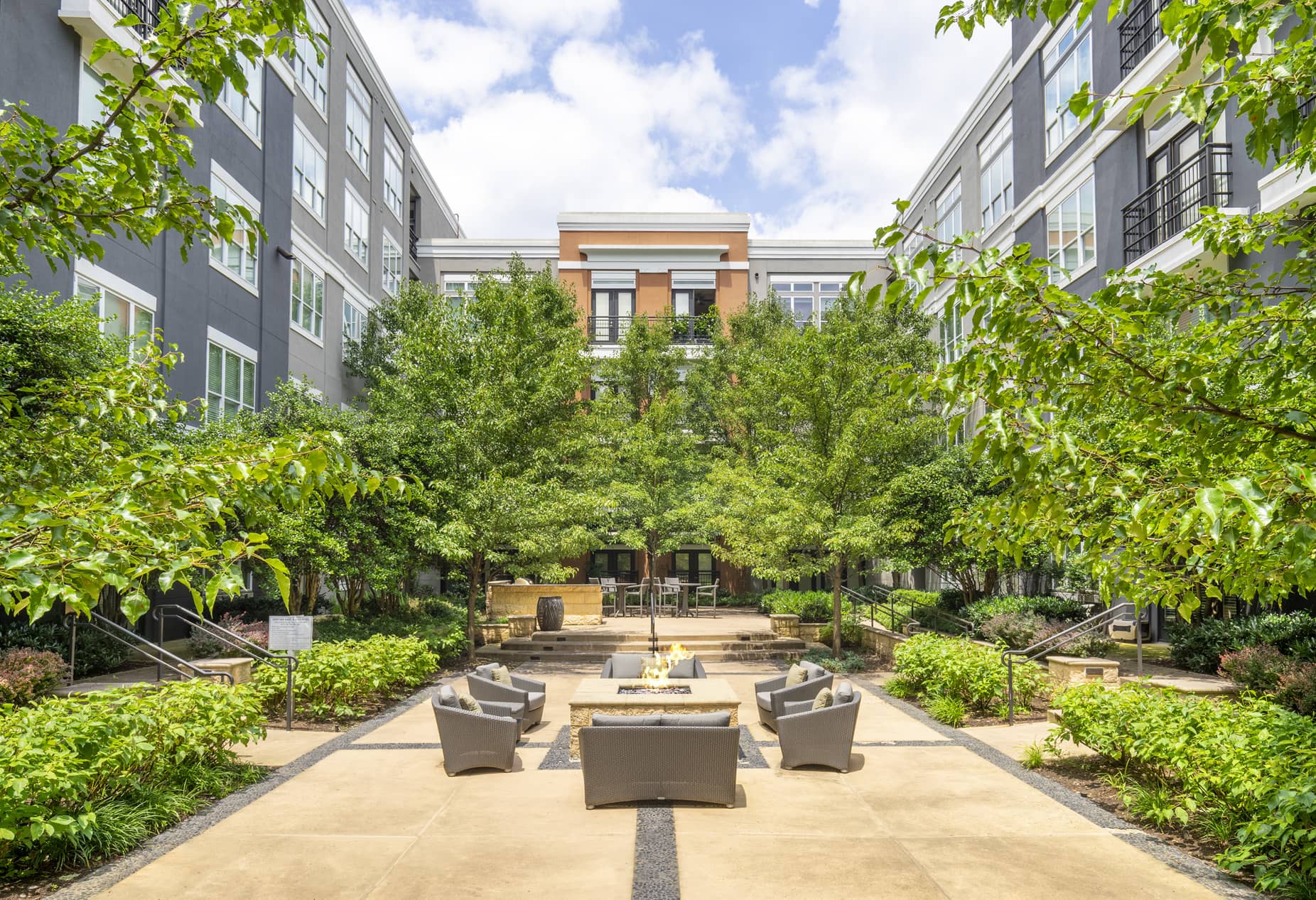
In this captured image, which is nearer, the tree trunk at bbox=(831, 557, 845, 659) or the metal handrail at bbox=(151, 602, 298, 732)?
the metal handrail at bbox=(151, 602, 298, 732)

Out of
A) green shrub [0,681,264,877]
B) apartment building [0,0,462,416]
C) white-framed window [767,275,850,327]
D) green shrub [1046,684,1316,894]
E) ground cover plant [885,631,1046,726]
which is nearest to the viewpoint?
green shrub [1046,684,1316,894]

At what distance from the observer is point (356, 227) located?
2997 cm

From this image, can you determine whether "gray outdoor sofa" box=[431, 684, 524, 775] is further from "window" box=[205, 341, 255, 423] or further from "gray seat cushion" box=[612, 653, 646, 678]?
"window" box=[205, 341, 255, 423]

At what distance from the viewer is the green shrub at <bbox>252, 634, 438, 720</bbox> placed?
11852mm

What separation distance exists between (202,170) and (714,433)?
19830mm

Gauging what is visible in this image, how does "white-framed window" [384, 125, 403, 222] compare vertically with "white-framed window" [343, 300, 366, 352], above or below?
above

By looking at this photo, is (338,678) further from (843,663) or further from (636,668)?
(843,663)

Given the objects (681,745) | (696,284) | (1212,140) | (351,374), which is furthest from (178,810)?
(696,284)

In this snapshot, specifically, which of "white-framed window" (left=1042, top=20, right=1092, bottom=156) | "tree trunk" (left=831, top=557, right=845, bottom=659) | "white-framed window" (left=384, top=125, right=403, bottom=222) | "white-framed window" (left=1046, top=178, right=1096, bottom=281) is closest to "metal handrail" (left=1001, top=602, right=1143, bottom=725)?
"tree trunk" (left=831, top=557, right=845, bottom=659)

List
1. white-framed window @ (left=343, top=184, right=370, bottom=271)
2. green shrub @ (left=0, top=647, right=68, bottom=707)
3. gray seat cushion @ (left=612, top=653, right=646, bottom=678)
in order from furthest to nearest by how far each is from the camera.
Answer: white-framed window @ (left=343, top=184, right=370, bottom=271) < gray seat cushion @ (left=612, top=653, right=646, bottom=678) < green shrub @ (left=0, top=647, right=68, bottom=707)

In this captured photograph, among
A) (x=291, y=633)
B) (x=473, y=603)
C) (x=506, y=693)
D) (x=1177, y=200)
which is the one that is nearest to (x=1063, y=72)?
(x=1177, y=200)

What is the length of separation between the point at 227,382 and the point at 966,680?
17.2 meters

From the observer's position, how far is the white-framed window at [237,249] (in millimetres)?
19641

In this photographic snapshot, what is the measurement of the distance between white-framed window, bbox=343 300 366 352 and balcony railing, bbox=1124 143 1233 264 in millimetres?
22583
